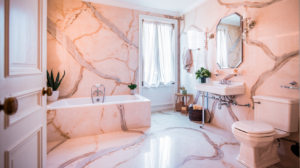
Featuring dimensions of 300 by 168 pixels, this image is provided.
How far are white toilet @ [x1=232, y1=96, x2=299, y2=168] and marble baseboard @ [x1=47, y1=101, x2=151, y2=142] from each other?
156 centimetres

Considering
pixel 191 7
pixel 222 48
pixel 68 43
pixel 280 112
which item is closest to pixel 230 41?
pixel 222 48

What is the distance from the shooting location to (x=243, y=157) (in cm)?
173

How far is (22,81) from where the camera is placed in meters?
0.75

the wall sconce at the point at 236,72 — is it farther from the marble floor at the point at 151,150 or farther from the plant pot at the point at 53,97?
the plant pot at the point at 53,97

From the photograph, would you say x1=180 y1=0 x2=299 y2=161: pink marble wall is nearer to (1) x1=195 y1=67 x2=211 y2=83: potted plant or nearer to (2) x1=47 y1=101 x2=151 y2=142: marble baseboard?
(1) x1=195 y1=67 x2=211 y2=83: potted plant

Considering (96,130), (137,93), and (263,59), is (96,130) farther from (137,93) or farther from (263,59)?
(263,59)

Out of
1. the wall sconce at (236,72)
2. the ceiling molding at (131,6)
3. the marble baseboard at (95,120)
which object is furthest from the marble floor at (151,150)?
the ceiling molding at (131,6)

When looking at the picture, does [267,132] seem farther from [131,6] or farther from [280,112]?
[131,6]

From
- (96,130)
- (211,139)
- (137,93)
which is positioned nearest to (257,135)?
(211,139)

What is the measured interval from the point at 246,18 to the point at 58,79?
10.9 feet

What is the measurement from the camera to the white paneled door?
62cm

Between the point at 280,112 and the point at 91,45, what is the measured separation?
3324 mm

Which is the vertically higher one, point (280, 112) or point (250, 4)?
point (250, 4)

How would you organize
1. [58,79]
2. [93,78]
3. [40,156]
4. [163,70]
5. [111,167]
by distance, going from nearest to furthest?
[40,156]
[111,167]
[58,79]
[93,78]
[163,70]
